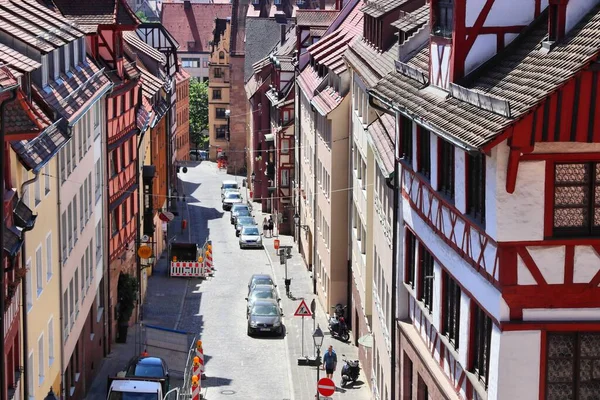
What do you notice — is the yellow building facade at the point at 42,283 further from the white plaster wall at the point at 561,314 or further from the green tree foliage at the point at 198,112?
the green tree foliage at the point at 198,112

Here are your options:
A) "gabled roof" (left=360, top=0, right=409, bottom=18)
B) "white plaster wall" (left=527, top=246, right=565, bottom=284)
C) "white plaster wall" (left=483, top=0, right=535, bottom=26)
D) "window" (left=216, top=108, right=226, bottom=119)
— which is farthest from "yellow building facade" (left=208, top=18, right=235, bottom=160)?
"white plaster wall" (left=527, top=246, right=565, bottom=284)

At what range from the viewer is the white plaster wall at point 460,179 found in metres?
21.6

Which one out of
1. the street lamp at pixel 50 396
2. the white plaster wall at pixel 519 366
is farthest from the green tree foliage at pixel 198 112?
the white plaster wall at pixel 519 366

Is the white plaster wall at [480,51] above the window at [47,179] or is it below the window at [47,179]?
above

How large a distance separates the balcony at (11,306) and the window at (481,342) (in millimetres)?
9551

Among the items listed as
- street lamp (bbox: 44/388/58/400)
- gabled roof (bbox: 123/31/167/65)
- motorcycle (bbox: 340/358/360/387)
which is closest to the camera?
street lamp (bbox: 44/388/58/400)

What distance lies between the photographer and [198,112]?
14100cm

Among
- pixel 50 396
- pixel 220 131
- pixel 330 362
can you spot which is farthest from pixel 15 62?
pixel 220 131

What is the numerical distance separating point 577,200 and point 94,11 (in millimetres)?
33749

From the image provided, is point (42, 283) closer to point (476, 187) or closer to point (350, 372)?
point (350, 372)

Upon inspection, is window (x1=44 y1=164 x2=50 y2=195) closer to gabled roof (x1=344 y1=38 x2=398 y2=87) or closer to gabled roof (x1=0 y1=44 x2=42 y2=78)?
gabled roof (x1=0 y1=44 x2=42 y2=78)

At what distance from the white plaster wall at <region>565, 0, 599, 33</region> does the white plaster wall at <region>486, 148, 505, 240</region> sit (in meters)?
2.17

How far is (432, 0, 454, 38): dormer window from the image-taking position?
75.9 feet

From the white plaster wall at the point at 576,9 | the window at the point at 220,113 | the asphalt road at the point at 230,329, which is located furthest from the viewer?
the window at the point at 220,113
